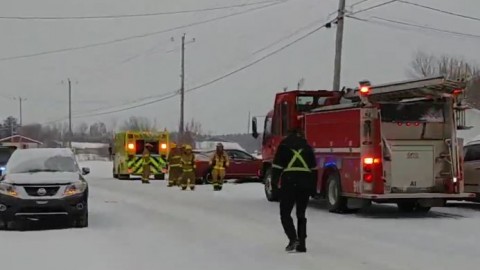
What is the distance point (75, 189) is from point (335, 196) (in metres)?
6.03

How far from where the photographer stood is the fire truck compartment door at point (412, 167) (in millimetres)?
16031

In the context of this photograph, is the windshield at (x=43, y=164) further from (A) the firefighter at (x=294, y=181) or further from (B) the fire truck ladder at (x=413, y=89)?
(B) the fire truck ladder at (x=413, y=89)

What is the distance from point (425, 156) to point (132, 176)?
2566cm

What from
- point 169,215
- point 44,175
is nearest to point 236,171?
point 169,215

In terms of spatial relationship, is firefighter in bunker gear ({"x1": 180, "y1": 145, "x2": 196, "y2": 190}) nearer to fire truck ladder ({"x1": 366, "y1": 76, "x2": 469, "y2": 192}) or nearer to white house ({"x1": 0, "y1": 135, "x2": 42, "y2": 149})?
white house ({"x1": 0, "y1": 135, "x2": 42, "y2": 149})

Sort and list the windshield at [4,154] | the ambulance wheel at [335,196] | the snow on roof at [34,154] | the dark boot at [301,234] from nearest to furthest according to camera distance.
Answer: the dark boot at [301,234] < the snow on roof at [34,154] < the ambulance wheel at [335,196] < the windshield at [4,154]

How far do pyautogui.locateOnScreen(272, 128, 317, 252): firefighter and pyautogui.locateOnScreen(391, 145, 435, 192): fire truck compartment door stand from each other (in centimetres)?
540

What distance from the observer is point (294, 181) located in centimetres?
1085

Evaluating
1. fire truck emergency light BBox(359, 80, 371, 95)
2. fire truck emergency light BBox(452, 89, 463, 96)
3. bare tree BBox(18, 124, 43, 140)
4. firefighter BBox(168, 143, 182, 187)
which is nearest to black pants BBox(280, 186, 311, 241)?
fire truck emergency light BBox(359, 80, 371, 95)

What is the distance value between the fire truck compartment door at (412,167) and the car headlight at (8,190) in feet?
24.6

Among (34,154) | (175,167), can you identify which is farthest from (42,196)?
(175,167)

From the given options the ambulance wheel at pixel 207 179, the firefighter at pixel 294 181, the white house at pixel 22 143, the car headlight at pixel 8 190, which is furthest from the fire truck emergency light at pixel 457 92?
the ambulance wheel at pixel 207 179

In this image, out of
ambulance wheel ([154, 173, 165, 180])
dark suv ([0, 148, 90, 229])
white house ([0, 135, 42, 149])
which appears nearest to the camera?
dark suv ([0, 148, 90, 229])

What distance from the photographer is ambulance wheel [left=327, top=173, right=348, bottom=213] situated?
667 inches
